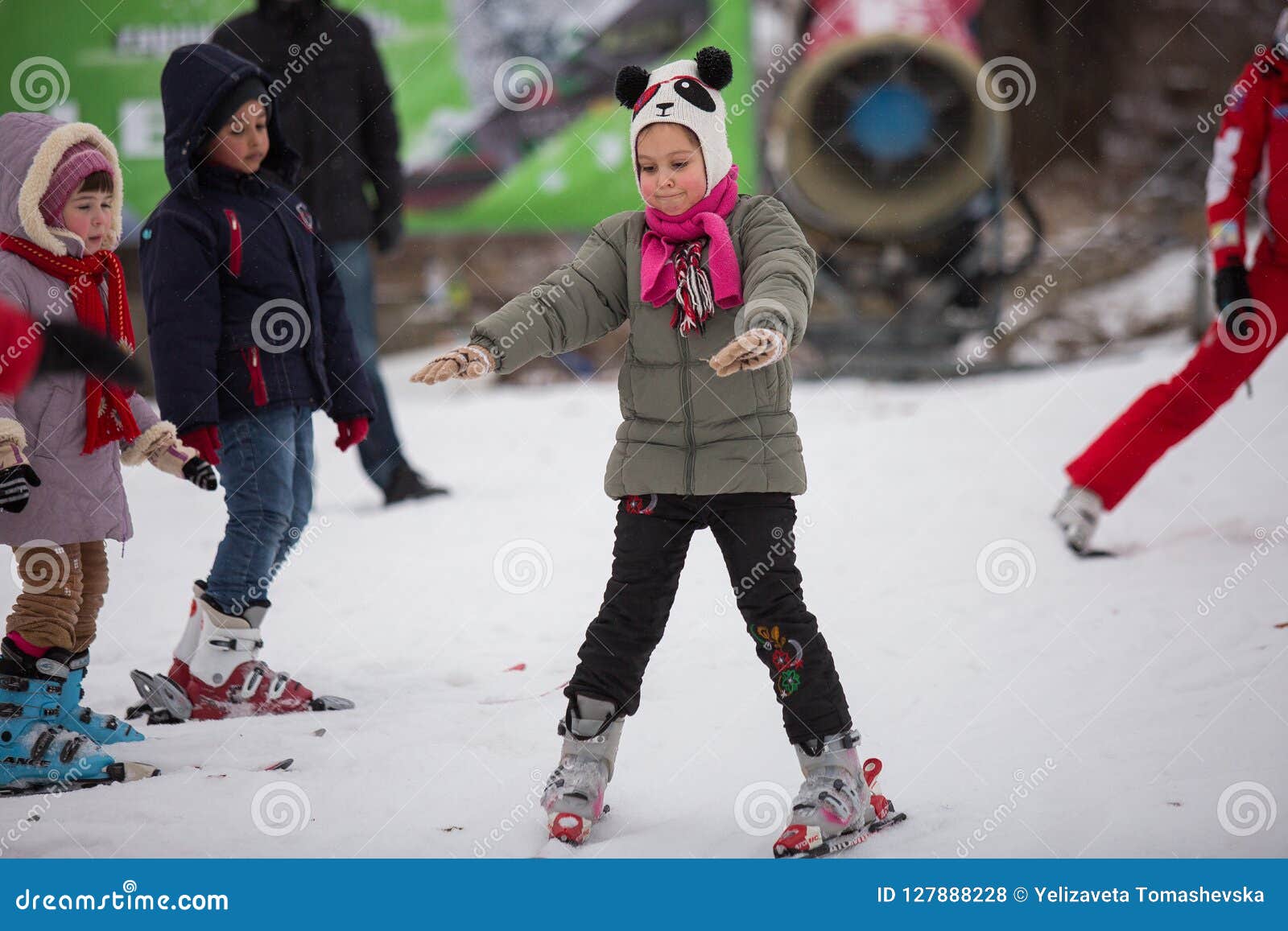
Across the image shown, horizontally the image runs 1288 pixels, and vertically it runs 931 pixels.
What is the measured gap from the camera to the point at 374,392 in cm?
442

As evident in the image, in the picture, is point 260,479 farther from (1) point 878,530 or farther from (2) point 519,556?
(1) point 878,530

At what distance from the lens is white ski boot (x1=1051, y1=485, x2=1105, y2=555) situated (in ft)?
11.5

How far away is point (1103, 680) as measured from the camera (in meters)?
2.70

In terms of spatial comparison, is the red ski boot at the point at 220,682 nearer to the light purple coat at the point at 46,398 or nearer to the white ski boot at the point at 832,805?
the light purple coat at the point at 46,398

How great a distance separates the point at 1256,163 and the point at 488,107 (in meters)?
4.13

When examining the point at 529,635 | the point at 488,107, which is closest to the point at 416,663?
the point at 529,635

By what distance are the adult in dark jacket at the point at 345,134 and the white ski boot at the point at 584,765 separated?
2448 millimetres

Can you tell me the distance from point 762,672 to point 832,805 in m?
0.87

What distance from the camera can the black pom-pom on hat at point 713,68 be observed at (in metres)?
2.10
